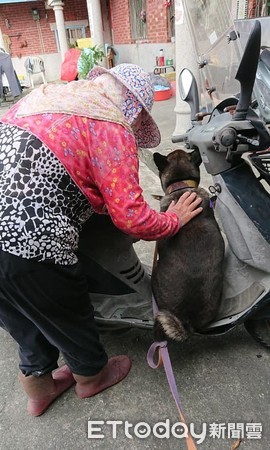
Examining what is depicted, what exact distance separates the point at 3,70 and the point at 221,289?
10754 mm

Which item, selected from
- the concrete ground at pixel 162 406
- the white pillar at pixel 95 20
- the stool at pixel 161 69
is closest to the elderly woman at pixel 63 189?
the concrete ground at pixel 162 406

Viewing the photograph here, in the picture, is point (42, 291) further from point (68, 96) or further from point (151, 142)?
point (151, 142)

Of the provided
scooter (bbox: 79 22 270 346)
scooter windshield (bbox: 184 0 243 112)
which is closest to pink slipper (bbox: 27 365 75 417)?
scooter (bbox: 79 22 270 346)

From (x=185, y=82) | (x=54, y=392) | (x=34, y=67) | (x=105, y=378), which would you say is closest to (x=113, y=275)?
(x=105, y=378)

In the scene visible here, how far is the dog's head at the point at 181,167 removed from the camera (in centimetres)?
207

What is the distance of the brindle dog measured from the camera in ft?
6.00

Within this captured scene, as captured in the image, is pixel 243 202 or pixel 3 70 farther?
pixel 3 70

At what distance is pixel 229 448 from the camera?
1636 mm

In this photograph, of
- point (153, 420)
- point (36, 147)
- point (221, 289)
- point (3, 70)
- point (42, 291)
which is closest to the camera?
point (36, 147)

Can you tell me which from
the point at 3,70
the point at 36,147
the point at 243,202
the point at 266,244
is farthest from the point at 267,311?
the point at 3,70

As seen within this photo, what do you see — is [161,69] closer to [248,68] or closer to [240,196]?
[240,196]

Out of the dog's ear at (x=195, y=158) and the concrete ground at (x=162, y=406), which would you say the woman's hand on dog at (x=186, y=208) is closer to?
the dog's ear at (x=195, y=158)

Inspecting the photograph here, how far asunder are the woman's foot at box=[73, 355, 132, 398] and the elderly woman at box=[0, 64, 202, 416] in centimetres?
29

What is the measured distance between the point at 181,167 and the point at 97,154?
2.77 feet
